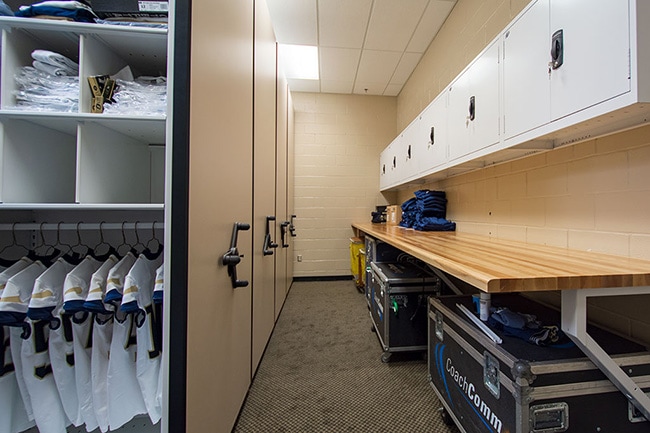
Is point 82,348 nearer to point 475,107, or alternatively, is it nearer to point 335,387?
point 335,387

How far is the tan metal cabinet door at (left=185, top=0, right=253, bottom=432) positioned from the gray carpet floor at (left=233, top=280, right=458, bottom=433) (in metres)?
0.23

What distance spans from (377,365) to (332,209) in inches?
96.4

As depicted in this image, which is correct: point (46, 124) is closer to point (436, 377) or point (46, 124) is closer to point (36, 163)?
point (36, 163)

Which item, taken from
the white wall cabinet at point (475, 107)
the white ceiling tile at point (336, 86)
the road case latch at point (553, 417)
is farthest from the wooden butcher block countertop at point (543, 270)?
the white ceiling tile at point (336, 86)

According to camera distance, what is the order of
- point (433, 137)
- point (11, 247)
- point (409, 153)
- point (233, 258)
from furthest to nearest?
1. point (409, 153)
2. point (433, 137)
3. point (11, 247)
4. point (233, 258)

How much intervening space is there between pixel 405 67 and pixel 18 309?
3909 mm

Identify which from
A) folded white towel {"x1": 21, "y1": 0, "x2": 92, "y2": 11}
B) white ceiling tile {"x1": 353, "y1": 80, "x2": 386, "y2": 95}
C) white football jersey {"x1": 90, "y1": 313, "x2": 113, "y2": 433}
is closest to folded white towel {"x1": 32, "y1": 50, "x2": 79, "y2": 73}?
folded white towel {"x1": 21, "y1": 0, "x2": 92, "y2": 11}

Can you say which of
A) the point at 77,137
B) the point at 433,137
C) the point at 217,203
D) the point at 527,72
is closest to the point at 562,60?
the point at 527,72

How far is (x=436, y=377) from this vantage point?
1.30 metres

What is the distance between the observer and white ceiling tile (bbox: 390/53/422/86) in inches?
116

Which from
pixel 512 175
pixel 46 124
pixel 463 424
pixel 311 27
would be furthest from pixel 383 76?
pixel 463 424

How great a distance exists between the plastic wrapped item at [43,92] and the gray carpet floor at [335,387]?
1637 mm

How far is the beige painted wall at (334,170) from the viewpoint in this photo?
3.79m

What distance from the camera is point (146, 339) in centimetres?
95
